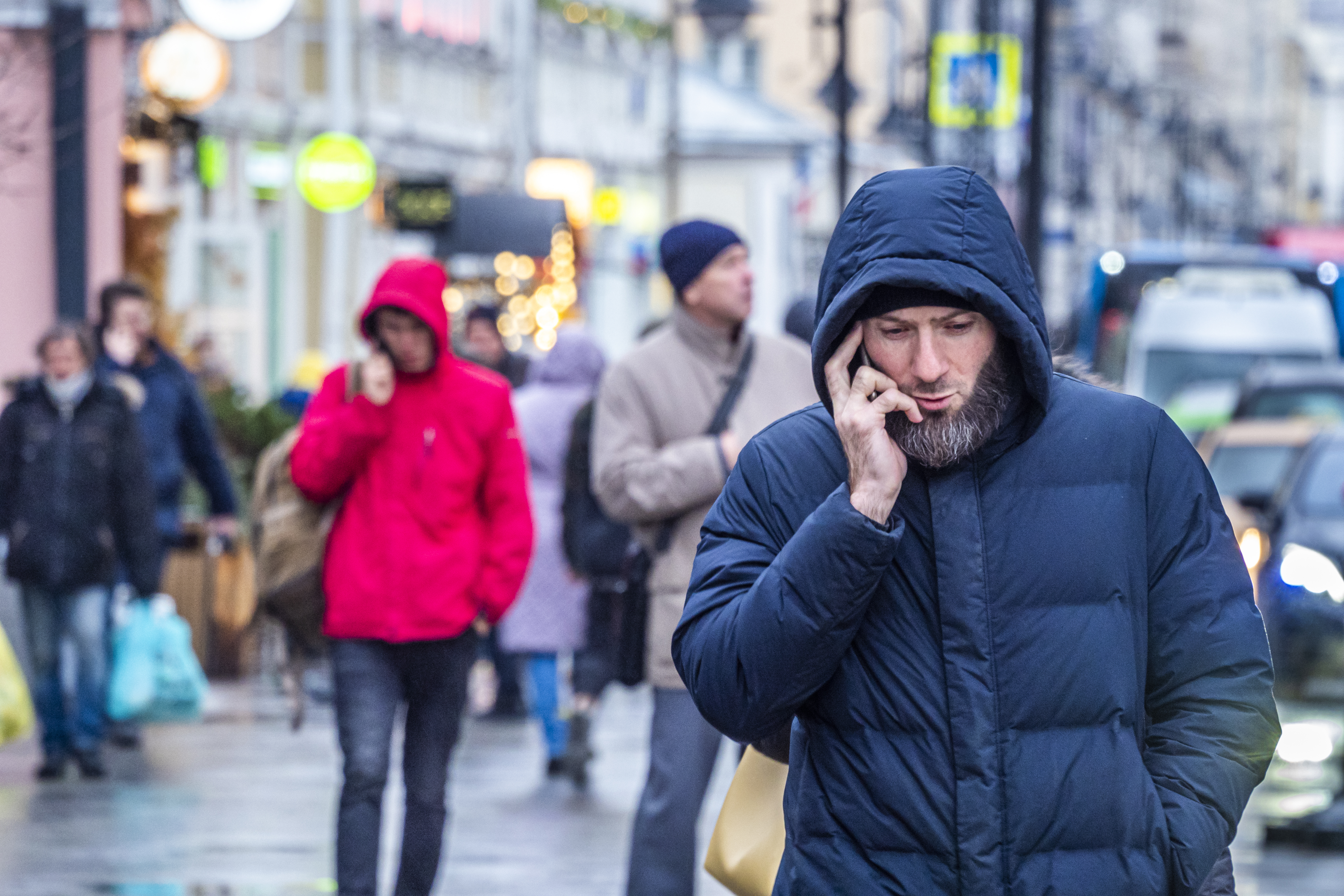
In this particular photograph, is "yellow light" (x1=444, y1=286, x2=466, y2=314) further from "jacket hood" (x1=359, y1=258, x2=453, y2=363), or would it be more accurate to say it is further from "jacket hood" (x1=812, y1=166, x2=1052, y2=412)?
"jacket hood" (x1=812, y1=166, x2=1052, y2=412)

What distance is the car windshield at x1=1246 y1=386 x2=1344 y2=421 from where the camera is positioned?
16844 mm

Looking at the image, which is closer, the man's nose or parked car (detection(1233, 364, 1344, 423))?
the man's nose

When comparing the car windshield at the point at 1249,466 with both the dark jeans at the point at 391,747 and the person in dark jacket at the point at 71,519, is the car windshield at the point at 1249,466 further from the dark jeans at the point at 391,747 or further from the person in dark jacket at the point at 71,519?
the dark jeans at the point at 391,747

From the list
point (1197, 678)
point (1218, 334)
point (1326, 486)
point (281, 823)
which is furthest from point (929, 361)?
point (1218, 334)

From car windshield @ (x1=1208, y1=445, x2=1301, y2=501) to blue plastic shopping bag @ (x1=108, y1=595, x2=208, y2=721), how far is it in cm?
635

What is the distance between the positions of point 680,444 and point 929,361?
9.57ft

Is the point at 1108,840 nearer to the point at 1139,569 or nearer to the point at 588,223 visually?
the point at 1139,569

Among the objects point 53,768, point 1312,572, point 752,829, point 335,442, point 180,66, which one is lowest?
point 53,768

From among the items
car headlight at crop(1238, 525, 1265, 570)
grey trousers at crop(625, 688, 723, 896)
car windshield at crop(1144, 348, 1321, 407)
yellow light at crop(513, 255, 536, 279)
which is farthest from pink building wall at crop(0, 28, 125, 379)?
yellow light at crop(513, 255, 536, 279)

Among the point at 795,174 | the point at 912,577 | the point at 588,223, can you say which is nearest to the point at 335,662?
the point at 912,577

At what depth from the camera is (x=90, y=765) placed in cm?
949

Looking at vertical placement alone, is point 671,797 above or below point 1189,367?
below

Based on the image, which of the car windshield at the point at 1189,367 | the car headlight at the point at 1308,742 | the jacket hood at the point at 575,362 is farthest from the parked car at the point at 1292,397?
the jacket hood at the point at 575,362

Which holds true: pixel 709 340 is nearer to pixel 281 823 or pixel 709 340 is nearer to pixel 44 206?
pixel 281 823
